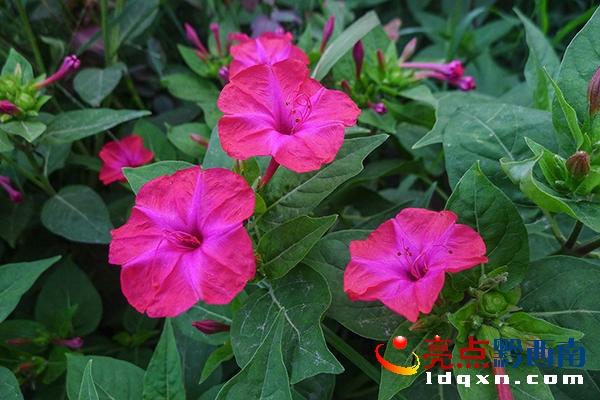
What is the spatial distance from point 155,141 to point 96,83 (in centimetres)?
19

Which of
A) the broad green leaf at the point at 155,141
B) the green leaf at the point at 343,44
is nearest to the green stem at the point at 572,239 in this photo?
the green leaf at the point at 343,44

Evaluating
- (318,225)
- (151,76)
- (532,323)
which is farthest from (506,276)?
(151,76)

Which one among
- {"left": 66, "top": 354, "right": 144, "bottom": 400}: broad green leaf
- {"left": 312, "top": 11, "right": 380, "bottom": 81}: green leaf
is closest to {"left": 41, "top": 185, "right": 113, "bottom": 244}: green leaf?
{"left": 66, "top": 354, "right": 144, "bottom": 400}: broad green leaf

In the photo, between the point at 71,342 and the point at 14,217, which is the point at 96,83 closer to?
the point at 14,217

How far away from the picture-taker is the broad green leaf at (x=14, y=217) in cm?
125

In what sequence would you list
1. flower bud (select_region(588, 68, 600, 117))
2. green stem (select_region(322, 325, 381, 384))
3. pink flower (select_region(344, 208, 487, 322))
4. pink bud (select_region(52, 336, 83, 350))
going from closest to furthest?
pink flower (select_region(344, 208, 487, 322)) < flower bud (select_region(588, 68, 600, 117)) < green stem (select_region(322, 325, 381, 384)) < pink bud (select_region(52, 336, 83, 350))

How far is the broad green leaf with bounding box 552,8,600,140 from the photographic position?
0.92 meters

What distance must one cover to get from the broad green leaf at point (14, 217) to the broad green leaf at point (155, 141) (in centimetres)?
27

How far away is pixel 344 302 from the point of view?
871 millimetres

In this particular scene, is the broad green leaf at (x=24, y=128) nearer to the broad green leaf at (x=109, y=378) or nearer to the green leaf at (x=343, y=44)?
the broad green leaf at (x=109, y=378)

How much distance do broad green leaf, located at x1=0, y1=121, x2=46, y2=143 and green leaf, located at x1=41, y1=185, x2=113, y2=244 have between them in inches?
8.5

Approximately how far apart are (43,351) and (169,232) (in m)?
0.58

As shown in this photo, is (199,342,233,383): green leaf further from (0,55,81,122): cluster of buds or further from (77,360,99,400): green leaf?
(0,55,81,122): cluster of buds

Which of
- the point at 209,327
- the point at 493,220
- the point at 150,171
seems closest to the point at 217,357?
the point at 209,327
